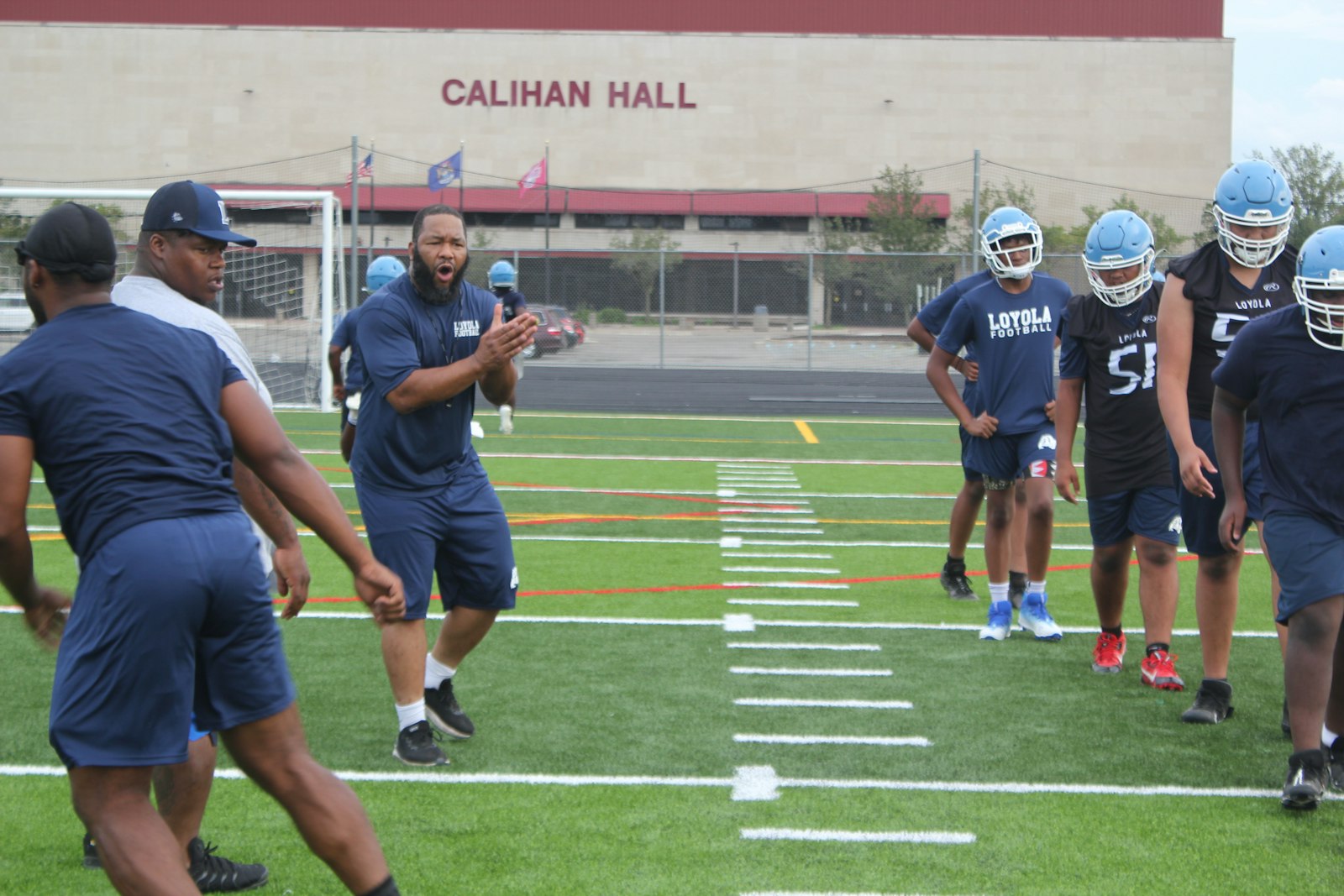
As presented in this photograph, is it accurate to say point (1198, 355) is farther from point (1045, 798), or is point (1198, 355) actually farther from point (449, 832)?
point (449, 832)

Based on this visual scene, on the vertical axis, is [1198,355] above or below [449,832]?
above

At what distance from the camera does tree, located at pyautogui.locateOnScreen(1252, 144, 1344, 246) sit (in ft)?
99.7

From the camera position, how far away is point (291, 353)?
20.7 m

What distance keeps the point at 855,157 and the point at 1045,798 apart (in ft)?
180

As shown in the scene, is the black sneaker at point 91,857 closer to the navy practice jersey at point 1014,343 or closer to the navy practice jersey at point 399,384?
the navy practice jersey at point 399,384

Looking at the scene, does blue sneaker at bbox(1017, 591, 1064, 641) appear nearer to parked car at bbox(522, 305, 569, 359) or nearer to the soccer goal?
the soccer goal

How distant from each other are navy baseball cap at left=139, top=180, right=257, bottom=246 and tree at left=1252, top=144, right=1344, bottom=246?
29.3 meters

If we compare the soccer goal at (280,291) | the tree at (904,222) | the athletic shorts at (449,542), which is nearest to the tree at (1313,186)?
the tree at (904,222)

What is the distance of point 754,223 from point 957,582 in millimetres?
49825

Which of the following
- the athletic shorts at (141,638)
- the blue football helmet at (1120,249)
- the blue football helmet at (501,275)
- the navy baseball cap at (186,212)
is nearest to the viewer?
the athletic shorts at (141,638)

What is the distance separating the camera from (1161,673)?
6.12 metres

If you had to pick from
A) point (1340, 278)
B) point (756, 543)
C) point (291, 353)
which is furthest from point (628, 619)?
point (291, 353)

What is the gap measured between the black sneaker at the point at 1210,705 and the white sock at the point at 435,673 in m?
2.87

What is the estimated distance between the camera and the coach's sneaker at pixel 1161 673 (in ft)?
20.0
